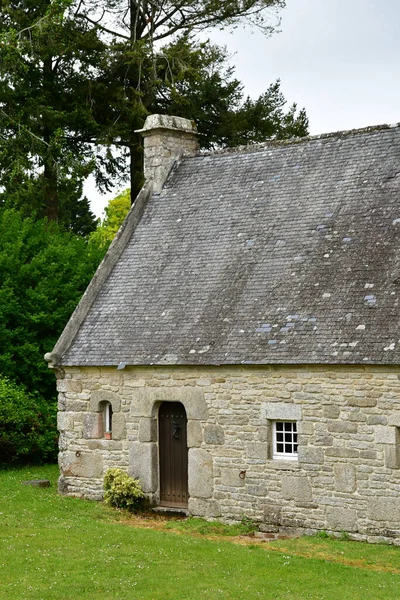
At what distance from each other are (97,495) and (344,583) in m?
7.39

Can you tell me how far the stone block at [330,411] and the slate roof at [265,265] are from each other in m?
0.82

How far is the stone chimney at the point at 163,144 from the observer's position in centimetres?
2198

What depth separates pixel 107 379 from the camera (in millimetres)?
19125

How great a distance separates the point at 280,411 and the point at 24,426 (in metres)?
8.93

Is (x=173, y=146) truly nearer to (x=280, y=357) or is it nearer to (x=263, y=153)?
(x=263, y=153)

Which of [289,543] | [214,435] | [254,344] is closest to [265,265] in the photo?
[254,344]

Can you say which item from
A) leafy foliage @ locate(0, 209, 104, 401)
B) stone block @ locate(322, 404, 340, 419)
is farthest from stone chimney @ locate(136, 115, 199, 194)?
stone block @ locate(322, 404, 340, 419)

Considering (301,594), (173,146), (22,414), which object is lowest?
(301,594)

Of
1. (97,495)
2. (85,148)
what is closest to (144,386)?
(97,495)

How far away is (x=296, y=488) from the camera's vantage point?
1655 cm

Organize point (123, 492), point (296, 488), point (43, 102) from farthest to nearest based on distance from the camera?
point (43, 102) → point (123, 492) → point (296, 488)

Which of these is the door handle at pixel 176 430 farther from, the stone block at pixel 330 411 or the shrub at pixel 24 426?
the shrub at pixel 24 426

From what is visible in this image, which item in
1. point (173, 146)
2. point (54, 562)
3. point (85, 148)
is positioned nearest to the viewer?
point (54, 562)

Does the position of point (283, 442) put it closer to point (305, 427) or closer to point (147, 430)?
point (305, 427)
